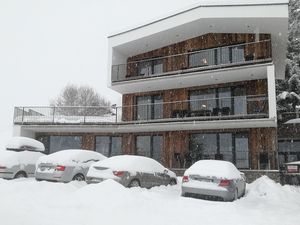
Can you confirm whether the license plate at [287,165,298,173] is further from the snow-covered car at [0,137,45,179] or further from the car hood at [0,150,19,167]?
the car hood at [0,150,19,167]

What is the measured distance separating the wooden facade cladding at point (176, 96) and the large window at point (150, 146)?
1.50 m

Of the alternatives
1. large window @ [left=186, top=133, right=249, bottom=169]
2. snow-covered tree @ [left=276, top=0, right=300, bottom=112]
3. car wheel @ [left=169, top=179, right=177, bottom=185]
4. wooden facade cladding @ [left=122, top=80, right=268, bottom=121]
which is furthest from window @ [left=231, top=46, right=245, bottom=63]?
snow-covered tree @ [left=276, top=0, right=300, bottom=112]

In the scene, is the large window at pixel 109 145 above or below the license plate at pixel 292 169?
above

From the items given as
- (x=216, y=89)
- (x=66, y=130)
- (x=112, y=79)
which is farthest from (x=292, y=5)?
(x=66, y=130)

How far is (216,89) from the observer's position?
67.2 feet

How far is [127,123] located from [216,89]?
18.3 feet

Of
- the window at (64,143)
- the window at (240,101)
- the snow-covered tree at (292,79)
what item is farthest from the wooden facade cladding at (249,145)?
the snow-covered tree at (292,79)

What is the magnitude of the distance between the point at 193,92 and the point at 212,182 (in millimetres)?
11519

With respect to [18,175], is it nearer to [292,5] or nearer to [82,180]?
[82,180]

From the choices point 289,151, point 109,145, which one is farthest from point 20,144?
point 289,151

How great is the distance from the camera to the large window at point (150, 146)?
22.0 metres

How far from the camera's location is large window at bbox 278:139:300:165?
878 inches

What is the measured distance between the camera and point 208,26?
67.4 feet

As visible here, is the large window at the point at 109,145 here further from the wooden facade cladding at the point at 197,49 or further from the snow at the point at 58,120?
the wooden facade cladding at the point at 197,49
